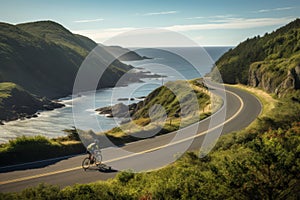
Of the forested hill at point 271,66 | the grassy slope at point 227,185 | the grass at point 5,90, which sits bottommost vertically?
the grass at point 5,90

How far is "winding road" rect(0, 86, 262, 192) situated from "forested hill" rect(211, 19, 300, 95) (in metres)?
→ 21.9

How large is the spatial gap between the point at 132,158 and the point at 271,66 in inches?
2030

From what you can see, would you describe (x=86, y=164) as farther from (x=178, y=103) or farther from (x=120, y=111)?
(x=120, y=111)

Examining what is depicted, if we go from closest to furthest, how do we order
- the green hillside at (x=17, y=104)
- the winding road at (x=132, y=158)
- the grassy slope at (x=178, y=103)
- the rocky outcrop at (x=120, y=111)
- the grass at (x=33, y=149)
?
the winding road at (x=132, y=158) < the grass at (x=33, y=149) < the grassy slope at (x=178, y=103) < the rocky outcrop at (x=120, y=111) < the green hillside at (x=17, y=104)

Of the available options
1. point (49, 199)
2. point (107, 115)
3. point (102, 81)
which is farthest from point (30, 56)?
point (49, 199)

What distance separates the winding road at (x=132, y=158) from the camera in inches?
631

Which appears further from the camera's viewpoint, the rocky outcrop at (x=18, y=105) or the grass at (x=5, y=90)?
the grass at (x=5, y=90)

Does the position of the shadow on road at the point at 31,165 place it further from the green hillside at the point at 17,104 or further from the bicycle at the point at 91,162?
the green hillside at the point at 17,104

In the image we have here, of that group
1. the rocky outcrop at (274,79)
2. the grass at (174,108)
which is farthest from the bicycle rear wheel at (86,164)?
the rocky outcrop at (274,79)

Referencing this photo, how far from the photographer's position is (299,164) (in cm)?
1234

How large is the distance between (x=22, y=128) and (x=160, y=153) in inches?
2516

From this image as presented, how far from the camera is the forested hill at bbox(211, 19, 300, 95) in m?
51.3

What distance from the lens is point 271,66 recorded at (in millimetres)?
63656

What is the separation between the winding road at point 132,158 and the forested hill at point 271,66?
21.9 metres
